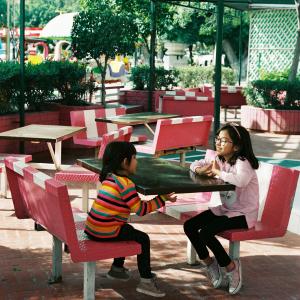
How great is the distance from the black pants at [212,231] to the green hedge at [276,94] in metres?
11.2

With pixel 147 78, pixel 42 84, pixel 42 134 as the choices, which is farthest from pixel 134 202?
pixel 147 78

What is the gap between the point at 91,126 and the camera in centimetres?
1046

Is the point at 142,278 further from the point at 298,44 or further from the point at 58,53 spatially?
the point at 58,53

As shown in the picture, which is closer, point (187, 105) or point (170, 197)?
point (170, 197)

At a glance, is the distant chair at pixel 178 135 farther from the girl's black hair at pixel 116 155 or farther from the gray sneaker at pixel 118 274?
the girl's black hair at pixel 116 155

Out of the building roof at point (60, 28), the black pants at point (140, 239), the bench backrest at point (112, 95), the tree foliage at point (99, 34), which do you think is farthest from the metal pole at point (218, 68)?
the building roof at point (60, 28)

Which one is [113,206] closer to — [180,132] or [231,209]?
[231,209]

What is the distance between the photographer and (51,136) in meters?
8.41

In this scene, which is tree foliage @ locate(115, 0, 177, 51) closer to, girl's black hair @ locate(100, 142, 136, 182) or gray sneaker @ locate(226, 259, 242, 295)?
gray sneaker @ locate(226, 259, 242, 295)

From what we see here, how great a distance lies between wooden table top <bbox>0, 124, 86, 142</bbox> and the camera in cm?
830

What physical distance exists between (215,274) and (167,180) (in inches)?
30.4

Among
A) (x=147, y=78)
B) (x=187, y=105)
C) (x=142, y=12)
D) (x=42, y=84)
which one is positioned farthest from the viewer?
(x=142, y=12)

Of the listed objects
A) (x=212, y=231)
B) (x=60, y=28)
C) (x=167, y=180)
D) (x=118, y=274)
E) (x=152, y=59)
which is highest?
(x=60, y=28)

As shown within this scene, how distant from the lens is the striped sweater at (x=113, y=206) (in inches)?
191
